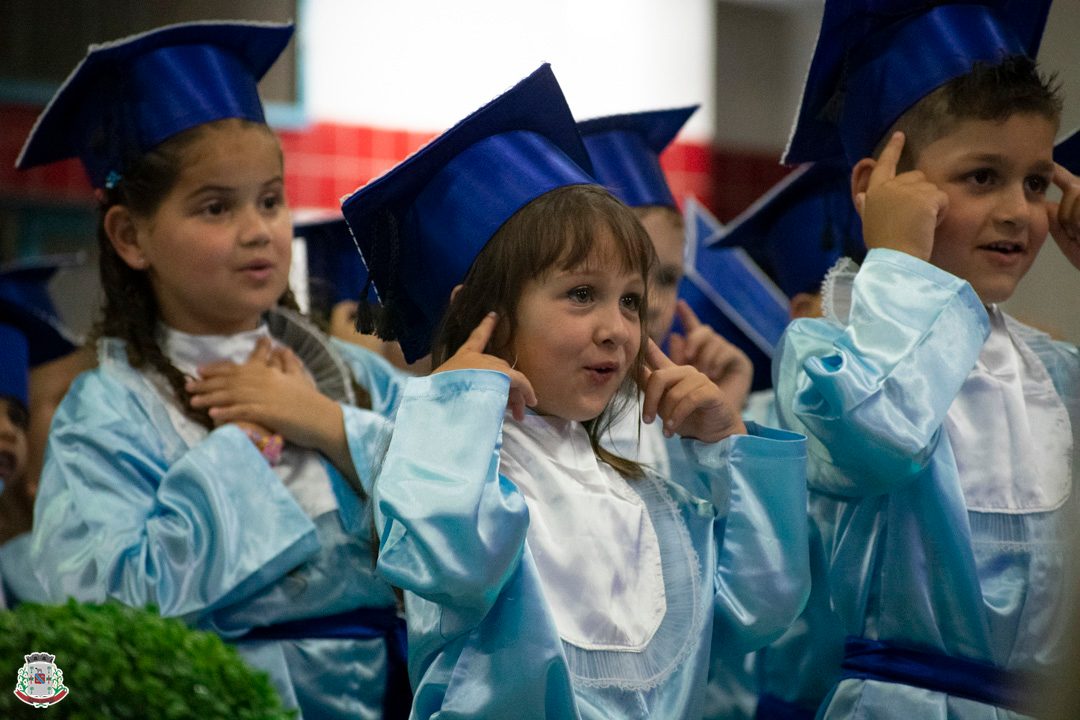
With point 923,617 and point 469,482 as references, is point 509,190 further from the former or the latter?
point 923,617

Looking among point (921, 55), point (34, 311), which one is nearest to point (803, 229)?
point (921, 55)

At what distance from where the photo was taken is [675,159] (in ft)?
21.0

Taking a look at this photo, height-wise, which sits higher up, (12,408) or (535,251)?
(535,251)

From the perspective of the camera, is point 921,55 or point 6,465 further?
point 6,465

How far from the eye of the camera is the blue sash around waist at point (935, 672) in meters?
1.55

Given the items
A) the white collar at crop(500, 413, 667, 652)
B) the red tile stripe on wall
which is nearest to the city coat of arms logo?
the white collar at crop(500, 413, 667, 652)

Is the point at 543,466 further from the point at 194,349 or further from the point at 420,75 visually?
the point at 420,75

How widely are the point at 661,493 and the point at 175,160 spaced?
0.91 meters

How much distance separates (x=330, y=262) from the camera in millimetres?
2807

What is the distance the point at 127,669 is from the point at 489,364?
519 millimetres

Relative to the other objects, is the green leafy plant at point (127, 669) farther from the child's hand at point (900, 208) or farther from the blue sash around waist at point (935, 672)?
the child's hand at point (900, 208)

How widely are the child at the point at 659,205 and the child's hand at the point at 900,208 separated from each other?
0.53 meters

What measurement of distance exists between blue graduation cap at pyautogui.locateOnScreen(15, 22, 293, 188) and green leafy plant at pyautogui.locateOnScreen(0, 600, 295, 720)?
0.97 m

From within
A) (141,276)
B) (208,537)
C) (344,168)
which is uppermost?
(141,276)
